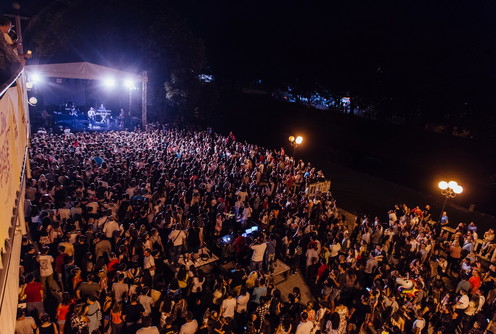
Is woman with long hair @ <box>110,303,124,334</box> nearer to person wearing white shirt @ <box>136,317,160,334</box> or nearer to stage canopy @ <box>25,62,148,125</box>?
person wearing white shirt @ <box>136,317,160,334</box>

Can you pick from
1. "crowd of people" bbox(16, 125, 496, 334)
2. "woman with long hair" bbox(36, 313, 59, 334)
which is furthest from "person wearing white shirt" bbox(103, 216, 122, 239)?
"woman with long hair" bbox(36, 313, 59, 334)

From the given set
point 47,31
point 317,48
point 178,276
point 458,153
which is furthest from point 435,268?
point 47,31

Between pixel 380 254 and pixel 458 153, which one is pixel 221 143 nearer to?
pixel 380 254

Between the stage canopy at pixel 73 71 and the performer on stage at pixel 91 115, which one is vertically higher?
the stage canopy at pixel 73 71

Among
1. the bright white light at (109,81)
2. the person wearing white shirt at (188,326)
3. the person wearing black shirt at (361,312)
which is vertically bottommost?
the person wearing black shirt at (361,312)

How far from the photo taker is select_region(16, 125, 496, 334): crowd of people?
19.2ft

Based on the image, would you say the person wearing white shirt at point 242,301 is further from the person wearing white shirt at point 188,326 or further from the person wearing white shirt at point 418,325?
the person wearing white shirt at point 418,325

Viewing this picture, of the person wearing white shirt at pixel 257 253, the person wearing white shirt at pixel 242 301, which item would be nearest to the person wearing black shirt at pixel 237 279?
the person wearing white shirt at pixel 242 301

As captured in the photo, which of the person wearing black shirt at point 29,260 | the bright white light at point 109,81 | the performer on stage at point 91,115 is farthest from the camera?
the performer on stage at point 91,115

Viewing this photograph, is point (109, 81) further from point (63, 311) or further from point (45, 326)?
point (45, 326)

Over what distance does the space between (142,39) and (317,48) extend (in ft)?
55.1

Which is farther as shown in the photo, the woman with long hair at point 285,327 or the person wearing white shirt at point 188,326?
the woman with long hair at point 285,327

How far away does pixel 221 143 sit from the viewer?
18359 mm

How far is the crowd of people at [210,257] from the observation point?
19.2 feet
